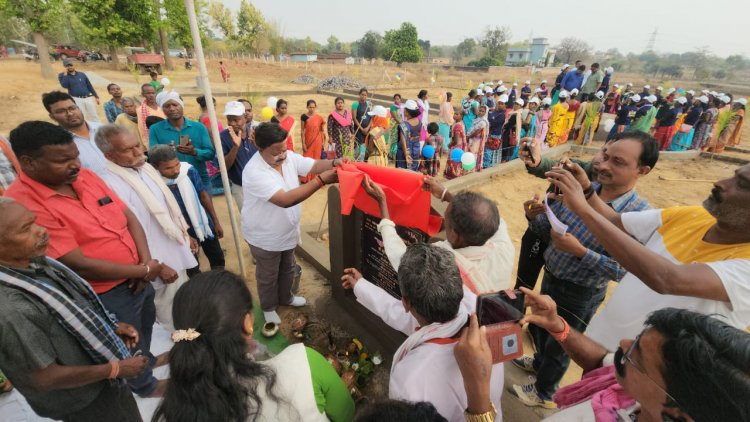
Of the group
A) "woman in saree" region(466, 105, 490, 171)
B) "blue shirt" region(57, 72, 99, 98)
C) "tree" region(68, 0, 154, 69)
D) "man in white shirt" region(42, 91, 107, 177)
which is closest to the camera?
"man in white shirt" region(42, 91, 107, 177)

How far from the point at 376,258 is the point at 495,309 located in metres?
1.80

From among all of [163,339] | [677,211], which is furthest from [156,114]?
[677,211]

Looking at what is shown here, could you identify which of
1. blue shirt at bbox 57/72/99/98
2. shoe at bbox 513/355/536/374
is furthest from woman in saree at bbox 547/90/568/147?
blue shirt at bbox 57/72/99/98

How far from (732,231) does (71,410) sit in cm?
357

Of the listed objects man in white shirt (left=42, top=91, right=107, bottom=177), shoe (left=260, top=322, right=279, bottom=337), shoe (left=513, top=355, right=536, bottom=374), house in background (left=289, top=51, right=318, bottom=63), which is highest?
house in background (left=289, top=51, right=318, bottom=63)

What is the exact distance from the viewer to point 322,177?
2707mm

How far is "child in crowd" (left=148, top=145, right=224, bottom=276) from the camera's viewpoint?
3215mm

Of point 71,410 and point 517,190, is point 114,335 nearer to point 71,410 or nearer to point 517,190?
point 71,410

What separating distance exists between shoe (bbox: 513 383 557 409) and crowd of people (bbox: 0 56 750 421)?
16 mm

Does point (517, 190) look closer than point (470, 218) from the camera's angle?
No

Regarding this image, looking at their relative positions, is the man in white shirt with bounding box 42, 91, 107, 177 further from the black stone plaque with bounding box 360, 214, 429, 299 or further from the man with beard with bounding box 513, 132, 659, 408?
the man with beard with bounding box 513, 132, 659, 408

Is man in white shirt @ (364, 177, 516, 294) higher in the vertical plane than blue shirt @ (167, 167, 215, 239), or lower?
higher

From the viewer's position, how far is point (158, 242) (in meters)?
3.02

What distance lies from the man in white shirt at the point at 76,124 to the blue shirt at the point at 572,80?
1666 cm
